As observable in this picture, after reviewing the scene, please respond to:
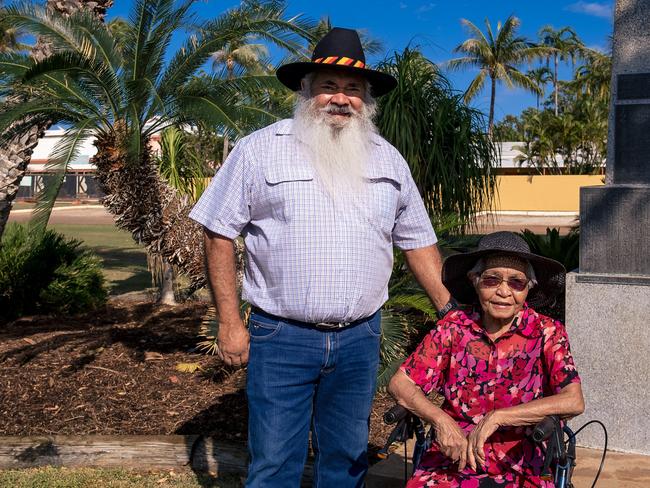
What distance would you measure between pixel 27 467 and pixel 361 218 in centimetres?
260

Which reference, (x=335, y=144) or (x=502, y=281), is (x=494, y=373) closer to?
(x=502, y=281)

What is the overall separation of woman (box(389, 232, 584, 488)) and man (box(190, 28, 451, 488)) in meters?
0.24

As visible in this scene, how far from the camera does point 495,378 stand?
2863 mm

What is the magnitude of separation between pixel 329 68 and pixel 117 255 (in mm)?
15763

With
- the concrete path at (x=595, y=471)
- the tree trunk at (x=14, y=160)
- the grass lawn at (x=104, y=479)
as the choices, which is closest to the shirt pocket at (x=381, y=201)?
the concrete path at (x=595, y=471)

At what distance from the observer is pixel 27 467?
14.6ft

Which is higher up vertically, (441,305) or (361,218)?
(361,218)

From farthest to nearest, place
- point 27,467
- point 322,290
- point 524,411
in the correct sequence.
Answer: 1. point 27,467
2. point 322,290
3. point 524,411

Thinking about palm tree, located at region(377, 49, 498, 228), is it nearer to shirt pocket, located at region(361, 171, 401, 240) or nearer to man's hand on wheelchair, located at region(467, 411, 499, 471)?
shirt pocket, located at region(361, 171, 401, 240)

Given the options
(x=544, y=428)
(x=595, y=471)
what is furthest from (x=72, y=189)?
→ (x=544, y=428)

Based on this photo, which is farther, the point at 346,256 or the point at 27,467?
the point at 27,467

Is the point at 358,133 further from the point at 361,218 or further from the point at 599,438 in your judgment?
the point at 599,438

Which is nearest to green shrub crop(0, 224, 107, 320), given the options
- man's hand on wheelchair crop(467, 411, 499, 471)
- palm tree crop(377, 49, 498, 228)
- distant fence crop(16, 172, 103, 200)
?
palm tree crop(377, 49, 498, 228)

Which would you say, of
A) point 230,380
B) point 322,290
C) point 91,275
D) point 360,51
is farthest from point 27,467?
point 91,275
